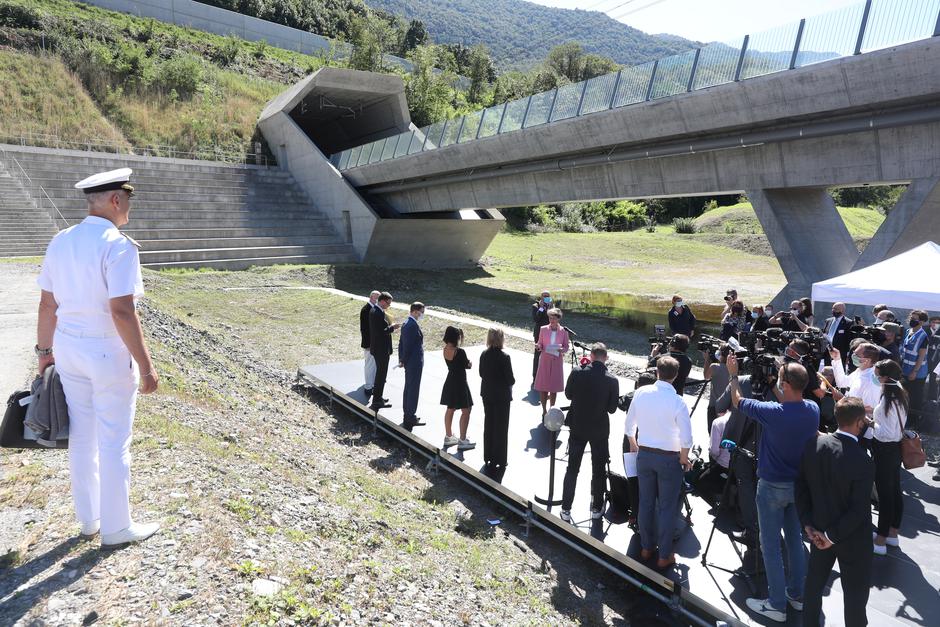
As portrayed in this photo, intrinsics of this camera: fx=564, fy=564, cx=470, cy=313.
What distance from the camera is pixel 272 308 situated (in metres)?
19.7

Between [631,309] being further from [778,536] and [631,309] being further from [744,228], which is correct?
[744,228]

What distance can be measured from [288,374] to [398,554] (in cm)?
843

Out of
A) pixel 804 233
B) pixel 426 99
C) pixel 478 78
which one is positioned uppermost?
pixel 478 78

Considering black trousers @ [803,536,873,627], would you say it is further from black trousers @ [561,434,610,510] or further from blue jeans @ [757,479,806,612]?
black trousers @ [561,434,610,510]

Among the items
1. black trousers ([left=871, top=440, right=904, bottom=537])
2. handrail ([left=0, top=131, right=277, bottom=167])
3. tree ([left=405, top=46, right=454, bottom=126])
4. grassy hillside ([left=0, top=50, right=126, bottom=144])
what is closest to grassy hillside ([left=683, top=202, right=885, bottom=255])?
tree ([left=405, top=46, right=454, bottom=126])

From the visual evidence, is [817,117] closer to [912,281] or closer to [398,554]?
[912,281]

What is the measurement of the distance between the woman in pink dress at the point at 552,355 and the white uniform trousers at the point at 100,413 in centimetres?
605

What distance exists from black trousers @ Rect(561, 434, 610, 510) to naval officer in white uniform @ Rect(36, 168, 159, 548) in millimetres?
3927

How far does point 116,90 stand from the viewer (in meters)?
40.5

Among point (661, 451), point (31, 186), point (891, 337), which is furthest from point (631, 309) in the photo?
point (31, 186)

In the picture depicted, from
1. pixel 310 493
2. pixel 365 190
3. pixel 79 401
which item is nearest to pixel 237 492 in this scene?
pixel 310 493

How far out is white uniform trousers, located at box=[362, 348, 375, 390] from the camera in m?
9.88

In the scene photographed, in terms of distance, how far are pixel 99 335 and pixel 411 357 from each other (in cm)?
521

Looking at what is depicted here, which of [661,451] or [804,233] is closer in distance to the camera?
[661,451]
